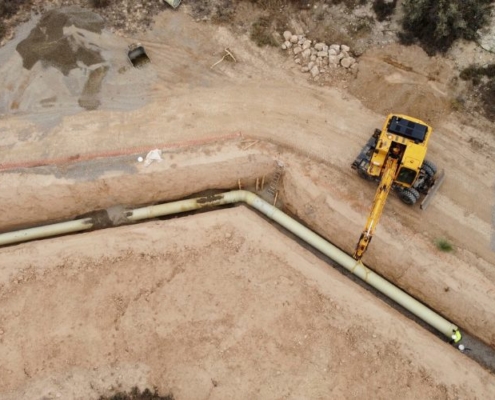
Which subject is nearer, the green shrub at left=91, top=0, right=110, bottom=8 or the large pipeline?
the large pipeline

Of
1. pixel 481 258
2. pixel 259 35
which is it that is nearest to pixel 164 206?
pixel 259 35

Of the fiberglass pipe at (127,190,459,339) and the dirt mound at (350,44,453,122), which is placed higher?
the dirt mound at (350,44,453,122)

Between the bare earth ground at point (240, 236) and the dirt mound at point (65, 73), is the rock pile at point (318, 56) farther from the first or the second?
the dirt mound at point (65, 73)

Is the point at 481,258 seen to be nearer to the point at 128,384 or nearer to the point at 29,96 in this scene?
the point at 128,384

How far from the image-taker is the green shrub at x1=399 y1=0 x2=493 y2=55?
1892 centimetres

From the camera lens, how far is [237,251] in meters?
17.0

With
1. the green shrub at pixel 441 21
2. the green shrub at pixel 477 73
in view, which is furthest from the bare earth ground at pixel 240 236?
the green shrub at pixel 477 73

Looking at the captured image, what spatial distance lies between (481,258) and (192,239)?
10789 millimetres

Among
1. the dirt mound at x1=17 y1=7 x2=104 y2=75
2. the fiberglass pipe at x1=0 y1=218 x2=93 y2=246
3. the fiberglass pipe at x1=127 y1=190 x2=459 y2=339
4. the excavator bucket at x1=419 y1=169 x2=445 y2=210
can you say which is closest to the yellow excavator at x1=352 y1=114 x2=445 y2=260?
the excavator bucket at x1=419 y1=169 x2=445 y2=210

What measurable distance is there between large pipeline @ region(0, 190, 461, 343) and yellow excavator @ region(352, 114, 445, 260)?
1010 mm

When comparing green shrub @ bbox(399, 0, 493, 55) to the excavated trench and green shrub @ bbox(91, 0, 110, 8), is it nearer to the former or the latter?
the excavated trench

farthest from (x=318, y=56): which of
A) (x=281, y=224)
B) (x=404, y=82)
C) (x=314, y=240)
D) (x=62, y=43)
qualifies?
(x=62, y=43)

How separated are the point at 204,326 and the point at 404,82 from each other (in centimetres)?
1307

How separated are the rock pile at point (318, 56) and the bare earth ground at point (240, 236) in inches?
21.1
